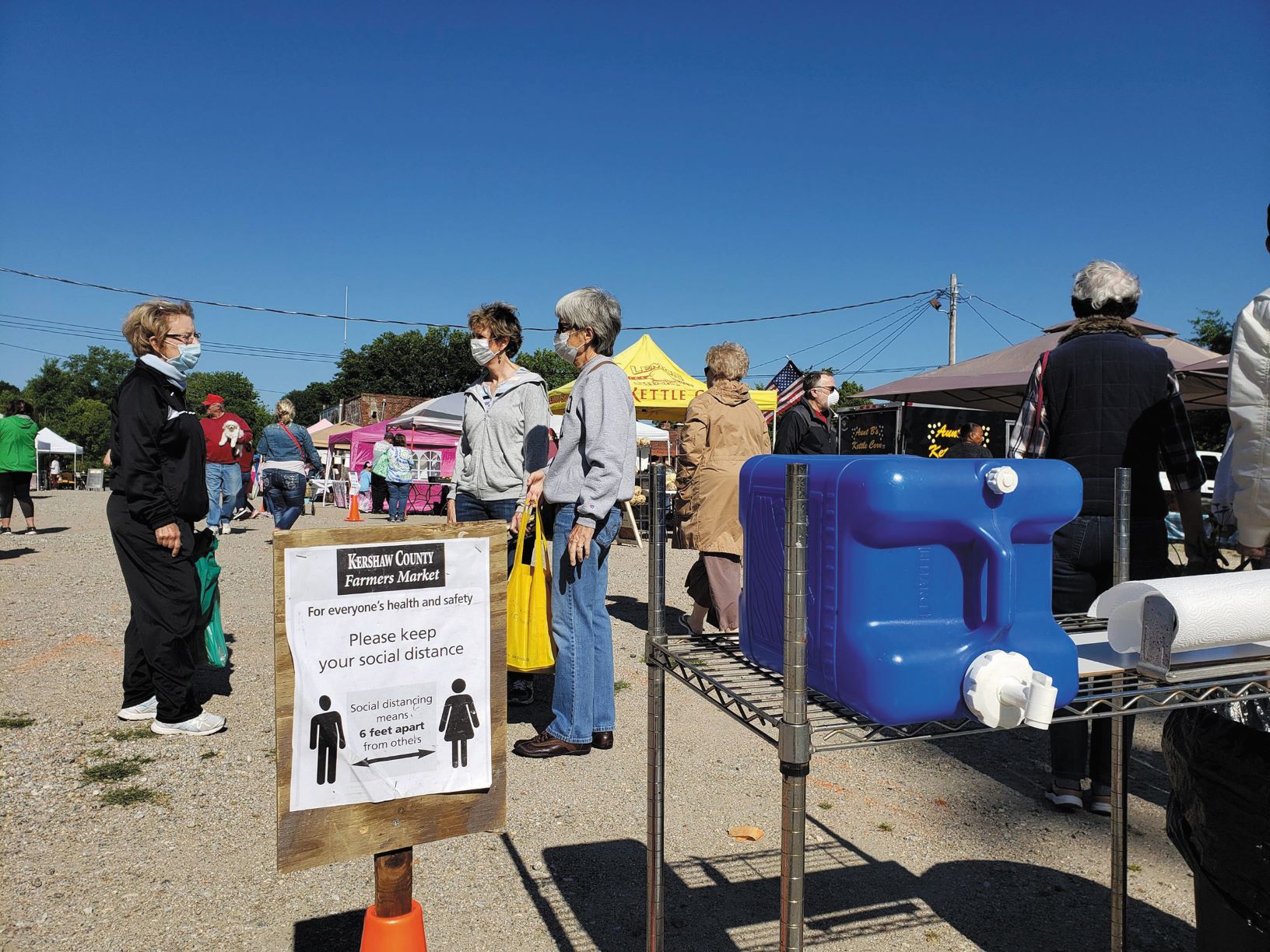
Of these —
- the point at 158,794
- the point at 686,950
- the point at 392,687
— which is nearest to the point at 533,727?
the point at 158,794

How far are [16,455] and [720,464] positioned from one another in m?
10.9

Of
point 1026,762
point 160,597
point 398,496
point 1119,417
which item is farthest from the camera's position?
point 398,496

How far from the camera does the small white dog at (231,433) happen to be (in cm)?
1009

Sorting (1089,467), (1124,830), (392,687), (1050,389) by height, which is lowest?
(1124,830)

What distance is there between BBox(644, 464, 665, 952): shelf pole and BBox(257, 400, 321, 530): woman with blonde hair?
8.66 metres

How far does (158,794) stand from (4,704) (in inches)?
70.7

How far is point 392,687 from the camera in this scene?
1.75m

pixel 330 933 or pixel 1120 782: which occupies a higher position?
pixel 1120 782

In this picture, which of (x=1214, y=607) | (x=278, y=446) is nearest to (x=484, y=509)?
(x=1214, y=607)

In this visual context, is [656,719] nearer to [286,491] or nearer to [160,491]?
[160,491]

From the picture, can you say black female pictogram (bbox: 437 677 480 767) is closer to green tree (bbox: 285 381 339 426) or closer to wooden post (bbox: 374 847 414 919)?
wooden post (bbox: 374 847 414 919)

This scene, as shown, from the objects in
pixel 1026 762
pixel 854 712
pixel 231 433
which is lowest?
pixel 1026 762

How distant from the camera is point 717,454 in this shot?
5.19m

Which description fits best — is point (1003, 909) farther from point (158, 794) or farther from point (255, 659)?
point (255, 659)
